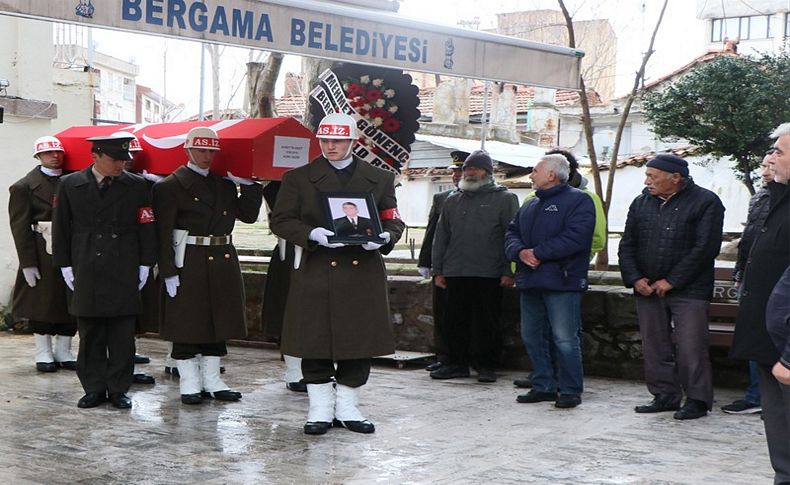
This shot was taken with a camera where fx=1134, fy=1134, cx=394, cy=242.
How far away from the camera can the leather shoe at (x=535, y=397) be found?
7.82 m

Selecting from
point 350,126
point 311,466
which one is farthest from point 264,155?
point 311,466

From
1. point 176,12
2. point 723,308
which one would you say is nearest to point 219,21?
point 176,12

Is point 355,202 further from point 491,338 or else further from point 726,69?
point 726,69

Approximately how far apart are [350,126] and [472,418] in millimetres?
2036

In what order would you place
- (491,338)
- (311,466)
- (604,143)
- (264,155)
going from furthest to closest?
(604,143), (491,338), (264,155), (311,466)

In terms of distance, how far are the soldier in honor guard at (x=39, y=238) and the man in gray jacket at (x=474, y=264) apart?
3.00 metres

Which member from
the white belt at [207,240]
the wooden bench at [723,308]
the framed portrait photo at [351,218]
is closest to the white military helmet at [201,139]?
the white belt at [207,240]

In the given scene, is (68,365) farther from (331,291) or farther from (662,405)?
(662,405)

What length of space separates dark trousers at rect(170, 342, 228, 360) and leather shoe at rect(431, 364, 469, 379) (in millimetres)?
1806

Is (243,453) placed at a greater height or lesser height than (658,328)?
lesser

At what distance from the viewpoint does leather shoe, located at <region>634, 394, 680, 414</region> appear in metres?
7.44

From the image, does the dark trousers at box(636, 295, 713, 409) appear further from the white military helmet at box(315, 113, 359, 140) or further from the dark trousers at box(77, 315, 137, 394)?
the dark trousers at box(77, 315, 137, 394)

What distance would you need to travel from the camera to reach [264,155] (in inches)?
302

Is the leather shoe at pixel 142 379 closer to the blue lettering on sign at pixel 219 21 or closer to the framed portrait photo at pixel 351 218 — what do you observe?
the framed portrait photo at pixel 351 218
